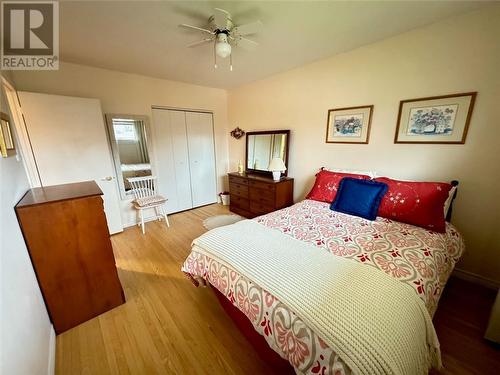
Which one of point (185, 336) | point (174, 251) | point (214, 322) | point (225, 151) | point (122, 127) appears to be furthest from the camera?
point (225, 151)

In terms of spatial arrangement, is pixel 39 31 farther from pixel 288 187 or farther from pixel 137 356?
pixel 288 187

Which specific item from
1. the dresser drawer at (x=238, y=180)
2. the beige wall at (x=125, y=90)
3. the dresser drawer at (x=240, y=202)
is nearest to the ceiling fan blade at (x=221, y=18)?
the beige wall at (x=125, y=90)

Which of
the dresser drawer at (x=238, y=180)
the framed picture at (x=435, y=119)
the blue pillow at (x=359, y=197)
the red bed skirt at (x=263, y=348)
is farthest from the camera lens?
the dresser drawer at (x=238, y=180)

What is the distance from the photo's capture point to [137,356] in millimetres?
1302

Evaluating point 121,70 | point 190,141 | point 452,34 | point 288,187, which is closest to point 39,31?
point 121,70

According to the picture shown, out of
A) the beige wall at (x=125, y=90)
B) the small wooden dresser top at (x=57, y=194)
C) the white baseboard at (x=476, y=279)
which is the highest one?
the beige wall at (x=125, y=90)

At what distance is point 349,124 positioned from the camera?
2.41 m

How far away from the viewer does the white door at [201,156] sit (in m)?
3.75

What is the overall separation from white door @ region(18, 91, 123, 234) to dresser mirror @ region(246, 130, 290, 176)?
224 centimetres

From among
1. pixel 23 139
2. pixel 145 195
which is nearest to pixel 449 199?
pixel 145 195

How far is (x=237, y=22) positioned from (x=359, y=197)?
1996mm

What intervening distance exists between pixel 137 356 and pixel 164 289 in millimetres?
599

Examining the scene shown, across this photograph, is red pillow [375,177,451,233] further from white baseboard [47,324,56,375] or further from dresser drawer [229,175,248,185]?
white baseboard [47,324,56,375]

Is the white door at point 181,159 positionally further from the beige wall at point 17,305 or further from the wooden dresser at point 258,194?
the beige wall at point 17,305
